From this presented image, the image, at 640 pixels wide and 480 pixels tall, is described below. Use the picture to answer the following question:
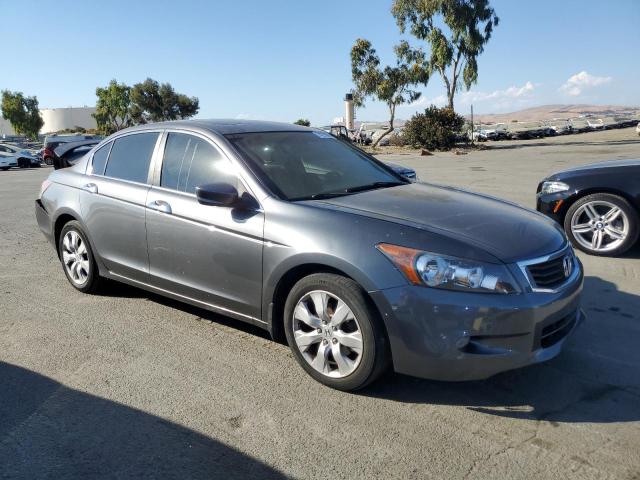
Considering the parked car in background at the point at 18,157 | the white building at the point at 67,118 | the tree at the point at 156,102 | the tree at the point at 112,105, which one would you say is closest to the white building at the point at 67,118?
the white building at the point at 67,118

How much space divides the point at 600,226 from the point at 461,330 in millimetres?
4175

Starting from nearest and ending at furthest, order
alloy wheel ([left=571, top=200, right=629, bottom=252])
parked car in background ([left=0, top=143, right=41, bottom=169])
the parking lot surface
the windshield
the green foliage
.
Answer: the parking lot surface < the windshield < alloy wheel ([left=571, top=200, right=629, bottom=252]) < parked car in background ([left=0, top=143, right=41, bottom=169]) < the green foliage

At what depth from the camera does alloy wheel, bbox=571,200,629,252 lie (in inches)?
241

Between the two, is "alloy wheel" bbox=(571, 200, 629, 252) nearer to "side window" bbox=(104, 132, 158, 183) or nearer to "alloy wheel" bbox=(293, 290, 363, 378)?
"alloy wheel" bbox=(293, 290, 363, 378)

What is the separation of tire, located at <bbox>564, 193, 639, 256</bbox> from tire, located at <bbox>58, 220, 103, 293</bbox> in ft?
16.9

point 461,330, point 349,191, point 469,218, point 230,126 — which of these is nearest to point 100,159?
point 230,126

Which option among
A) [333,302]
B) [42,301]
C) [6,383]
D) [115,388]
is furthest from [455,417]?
[42,301]

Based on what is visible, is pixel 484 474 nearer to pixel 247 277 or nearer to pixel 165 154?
pixel 247 277

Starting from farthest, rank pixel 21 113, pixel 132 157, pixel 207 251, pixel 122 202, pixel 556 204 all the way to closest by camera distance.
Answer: pixel 21 113 → pixel 556 204 → pixel 132 157 → pixel 122 202 → pixel 207 251

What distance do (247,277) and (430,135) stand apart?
111 ft

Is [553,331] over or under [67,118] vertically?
under

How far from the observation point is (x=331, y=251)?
3191 millimetres

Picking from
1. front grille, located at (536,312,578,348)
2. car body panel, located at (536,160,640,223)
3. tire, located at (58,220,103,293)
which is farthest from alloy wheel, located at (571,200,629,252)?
tire, located at (58,220,103,293)

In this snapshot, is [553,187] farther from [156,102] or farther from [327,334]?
[156,102]
